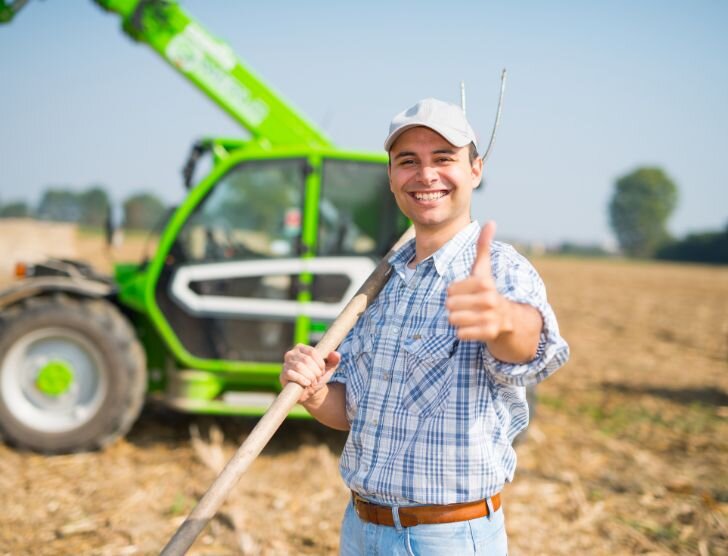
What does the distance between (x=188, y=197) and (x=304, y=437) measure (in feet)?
6.71

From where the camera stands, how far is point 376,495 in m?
1.73

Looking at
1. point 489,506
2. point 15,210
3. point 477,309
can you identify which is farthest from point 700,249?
point 477,309

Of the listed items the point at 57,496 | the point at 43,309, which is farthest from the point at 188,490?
the point at 43,309

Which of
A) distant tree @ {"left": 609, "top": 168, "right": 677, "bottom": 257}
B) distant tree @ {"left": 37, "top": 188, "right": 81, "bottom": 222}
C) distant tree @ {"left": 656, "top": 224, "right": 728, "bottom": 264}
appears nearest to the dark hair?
distant tree @ {"left": 37, "top": 188, "right": 81, "bottom": 222}

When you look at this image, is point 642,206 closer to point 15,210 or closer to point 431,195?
point 15,210

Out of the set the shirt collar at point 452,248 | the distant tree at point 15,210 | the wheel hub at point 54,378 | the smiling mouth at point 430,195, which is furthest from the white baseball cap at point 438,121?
the distant tree at point 15,210

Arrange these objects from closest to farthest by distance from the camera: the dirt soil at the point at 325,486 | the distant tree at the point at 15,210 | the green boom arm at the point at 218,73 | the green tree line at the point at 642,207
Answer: the dirt soil at the point at 325,486
the green boom arm at the point at 218,73
the distant tree at the point at 15,210
the green tree line at the point at 642,207

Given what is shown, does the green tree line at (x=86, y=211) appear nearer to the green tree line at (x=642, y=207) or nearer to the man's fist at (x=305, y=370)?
the man's fist at (x=305, y=370)

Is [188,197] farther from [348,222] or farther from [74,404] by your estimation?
[74,404]

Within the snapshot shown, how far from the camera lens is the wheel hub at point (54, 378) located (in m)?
4.91

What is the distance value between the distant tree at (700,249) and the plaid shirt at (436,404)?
222ft

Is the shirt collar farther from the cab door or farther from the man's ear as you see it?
the cab door

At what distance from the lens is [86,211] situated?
13.9 m

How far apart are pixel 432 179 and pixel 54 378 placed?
4093 mm
